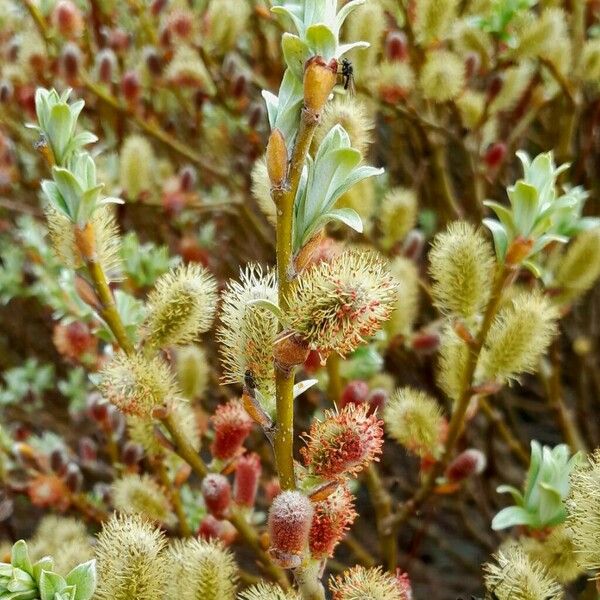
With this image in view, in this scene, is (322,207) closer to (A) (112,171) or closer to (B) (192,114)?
(A) (112,171)

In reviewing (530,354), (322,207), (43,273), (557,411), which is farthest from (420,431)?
(43,273)

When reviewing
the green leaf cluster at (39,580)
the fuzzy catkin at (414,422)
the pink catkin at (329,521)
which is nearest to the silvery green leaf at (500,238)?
the fuzzy catkin at (414,422)

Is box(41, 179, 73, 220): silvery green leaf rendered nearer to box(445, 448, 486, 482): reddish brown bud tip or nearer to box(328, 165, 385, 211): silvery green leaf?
box(328, 165, 385, 211): silvery green leaf

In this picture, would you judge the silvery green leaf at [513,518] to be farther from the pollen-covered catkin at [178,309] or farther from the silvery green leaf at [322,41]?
the silvery green leaf at [322,41]

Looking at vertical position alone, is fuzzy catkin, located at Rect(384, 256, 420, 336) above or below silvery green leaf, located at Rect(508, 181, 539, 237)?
below

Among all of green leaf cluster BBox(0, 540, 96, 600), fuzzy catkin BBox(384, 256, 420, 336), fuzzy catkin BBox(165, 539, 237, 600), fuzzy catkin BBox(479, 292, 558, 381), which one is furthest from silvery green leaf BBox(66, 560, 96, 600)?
fuzzy catkin BBox(384, 256, 420, 336)

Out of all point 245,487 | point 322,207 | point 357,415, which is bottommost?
point 245,487

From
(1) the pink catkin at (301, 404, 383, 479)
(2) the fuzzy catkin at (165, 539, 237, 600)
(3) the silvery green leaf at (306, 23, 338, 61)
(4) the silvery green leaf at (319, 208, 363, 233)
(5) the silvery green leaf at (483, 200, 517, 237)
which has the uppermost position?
(3) the silvery green leaf at (306, 23, 338, 61)
